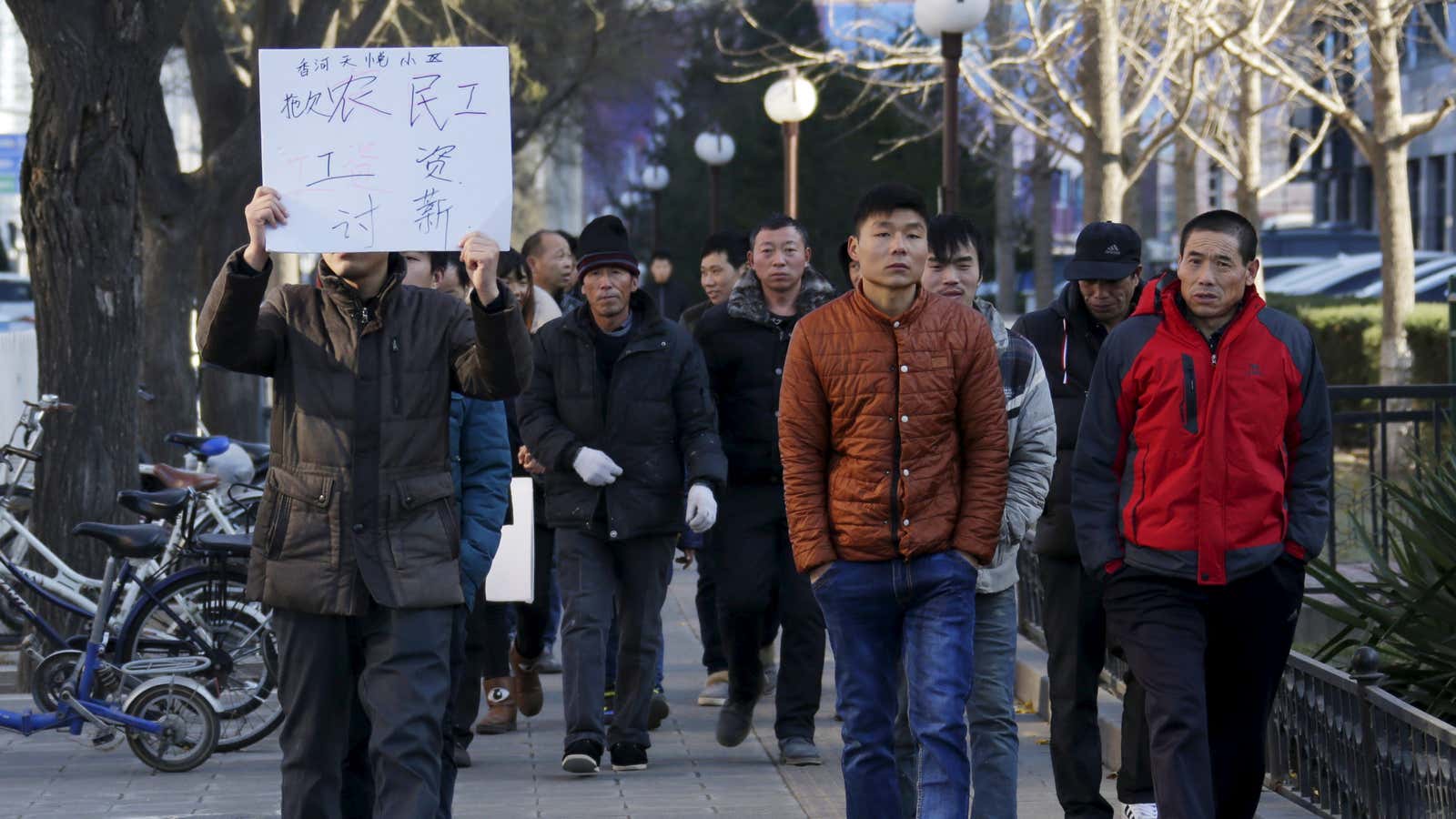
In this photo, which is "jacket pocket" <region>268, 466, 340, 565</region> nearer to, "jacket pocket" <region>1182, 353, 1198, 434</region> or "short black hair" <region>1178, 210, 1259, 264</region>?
"jacket pocket" <region>1182, 353, 1198, 434</region>

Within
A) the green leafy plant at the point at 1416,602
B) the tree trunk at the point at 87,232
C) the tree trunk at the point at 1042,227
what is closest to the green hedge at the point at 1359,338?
the tree trunk at the point at 1042,227

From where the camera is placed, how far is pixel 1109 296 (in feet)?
20.5

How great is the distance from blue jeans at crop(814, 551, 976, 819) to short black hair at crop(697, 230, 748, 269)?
4661 millimetres

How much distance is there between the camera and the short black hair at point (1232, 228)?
5.39 m

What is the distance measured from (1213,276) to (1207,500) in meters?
0.58

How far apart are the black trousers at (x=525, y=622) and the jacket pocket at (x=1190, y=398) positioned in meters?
3.43

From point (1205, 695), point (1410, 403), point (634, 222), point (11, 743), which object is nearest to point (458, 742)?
point (11, 743)

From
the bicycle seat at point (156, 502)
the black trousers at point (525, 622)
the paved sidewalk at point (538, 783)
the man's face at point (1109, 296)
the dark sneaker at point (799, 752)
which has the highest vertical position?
the man's face at point (1109, 296)

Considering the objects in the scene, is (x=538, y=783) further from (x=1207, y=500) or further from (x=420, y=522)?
(x=1207, y=500)

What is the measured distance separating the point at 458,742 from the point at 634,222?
140 feet

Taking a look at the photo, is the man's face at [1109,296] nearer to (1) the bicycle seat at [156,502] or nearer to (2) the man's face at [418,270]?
(2) the man's face at [418,270]

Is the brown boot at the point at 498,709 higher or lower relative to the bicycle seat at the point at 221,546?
lower

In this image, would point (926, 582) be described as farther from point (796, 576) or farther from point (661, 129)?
point (661, 129)

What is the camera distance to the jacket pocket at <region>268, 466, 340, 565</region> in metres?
4.92
